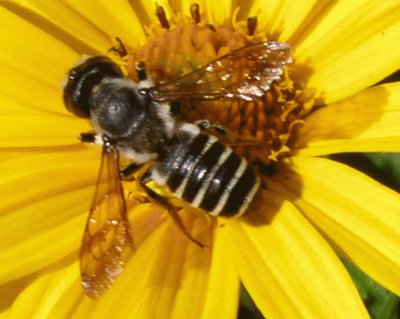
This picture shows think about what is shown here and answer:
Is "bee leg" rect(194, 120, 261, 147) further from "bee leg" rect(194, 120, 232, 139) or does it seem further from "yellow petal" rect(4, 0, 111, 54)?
"yellow petal" rect(4, 0, 111, 54)

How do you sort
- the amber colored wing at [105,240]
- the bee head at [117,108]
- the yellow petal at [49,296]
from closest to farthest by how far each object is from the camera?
the amber colored wing at [105,240] → the bee head at [117,108] → the yellow petal at [49,296]

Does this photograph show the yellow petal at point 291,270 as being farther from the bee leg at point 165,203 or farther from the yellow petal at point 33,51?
the yellow petal at point 33,51

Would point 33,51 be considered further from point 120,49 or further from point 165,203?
point 165,203

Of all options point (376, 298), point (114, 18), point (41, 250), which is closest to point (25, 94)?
point (114, 18)

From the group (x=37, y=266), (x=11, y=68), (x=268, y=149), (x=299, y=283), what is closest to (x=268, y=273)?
(x=299, y=283)

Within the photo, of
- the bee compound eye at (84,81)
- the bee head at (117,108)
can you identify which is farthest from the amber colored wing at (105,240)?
the bee compound eye at (84,81)
